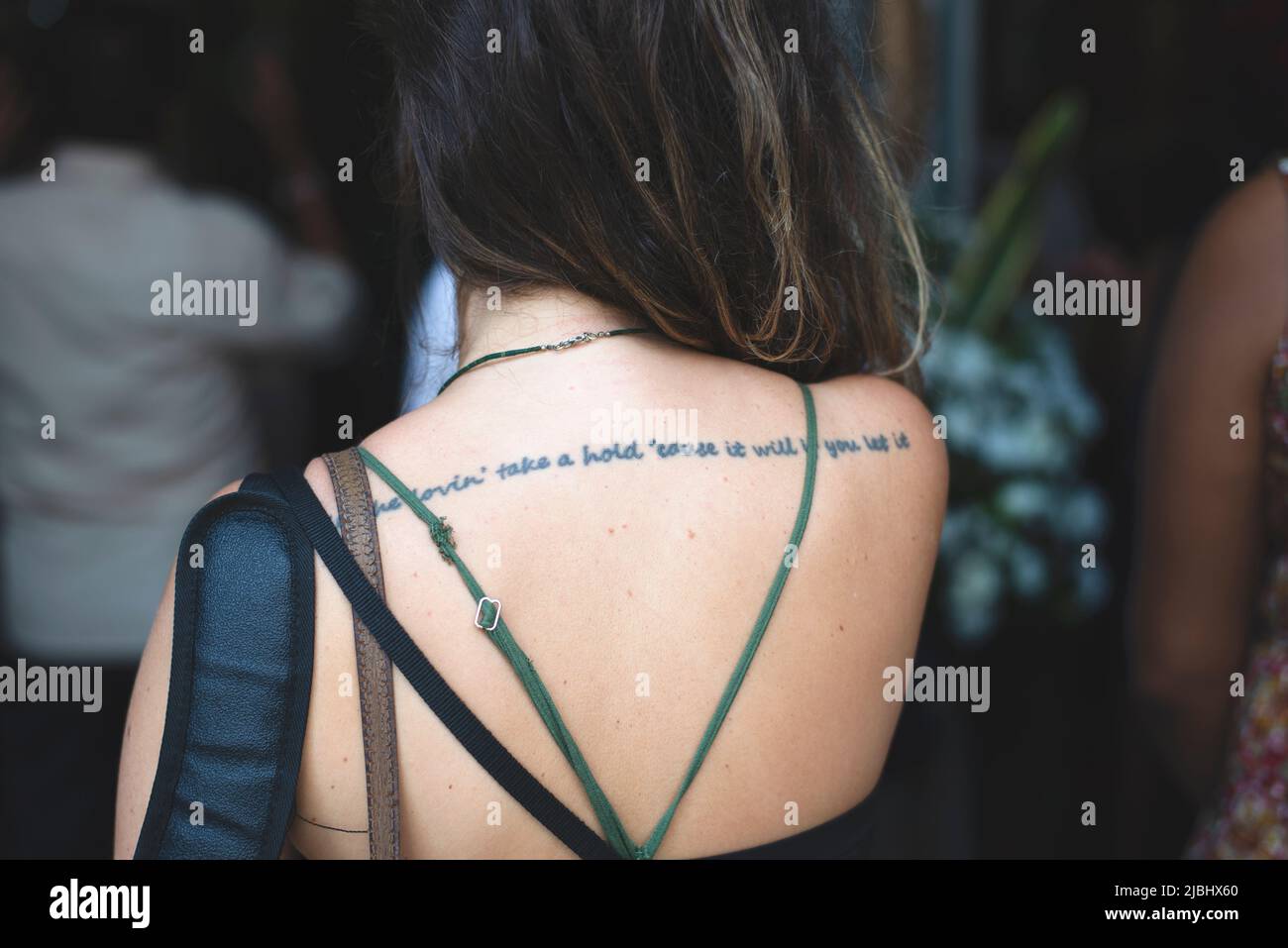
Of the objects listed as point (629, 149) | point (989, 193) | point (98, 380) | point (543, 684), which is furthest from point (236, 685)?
point (989, 193)

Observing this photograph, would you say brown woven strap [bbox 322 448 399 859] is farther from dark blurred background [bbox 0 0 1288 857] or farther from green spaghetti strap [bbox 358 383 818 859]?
dark blurred background [bbox 0 0 1288 857]

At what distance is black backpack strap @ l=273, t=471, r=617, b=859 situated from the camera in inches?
38.8

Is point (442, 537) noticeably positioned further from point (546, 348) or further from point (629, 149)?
point (629, 149)

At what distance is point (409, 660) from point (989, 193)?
133 inches

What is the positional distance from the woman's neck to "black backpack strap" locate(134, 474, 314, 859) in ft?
0.87

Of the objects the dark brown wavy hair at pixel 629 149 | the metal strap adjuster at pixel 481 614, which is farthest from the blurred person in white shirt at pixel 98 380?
the metal strap adjuster at pixel 481 614

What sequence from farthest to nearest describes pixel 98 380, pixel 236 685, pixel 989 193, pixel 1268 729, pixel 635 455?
pixel 989 193 → pixel 98 380 → pixel 1268 729 → pixel 635 455 → pixel 236 685

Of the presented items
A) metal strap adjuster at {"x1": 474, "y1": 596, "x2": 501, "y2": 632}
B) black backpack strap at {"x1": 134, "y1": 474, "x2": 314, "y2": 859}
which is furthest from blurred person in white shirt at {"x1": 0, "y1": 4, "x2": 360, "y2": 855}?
metal strap adjuster at {"x1": 474, "y1": 596, "x2": 501, "y2": 632}

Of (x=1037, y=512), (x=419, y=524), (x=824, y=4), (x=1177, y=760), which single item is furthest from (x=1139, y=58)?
(x=419, y=524)

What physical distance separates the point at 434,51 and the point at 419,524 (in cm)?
48

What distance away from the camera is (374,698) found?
39.0 inches

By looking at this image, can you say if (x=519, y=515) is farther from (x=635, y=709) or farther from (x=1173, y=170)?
(x=1173, y=170)

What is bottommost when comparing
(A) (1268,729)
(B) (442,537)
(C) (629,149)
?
(A) (1268,729)
